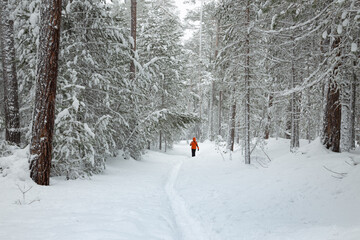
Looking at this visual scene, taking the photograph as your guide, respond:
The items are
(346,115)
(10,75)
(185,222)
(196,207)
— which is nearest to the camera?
(185,222)

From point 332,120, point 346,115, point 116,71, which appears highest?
point 116,71

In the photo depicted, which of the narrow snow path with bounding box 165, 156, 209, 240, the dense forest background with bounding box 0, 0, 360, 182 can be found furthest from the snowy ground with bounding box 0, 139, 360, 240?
the dense forest background with bounding box 0, 0, 360, 182

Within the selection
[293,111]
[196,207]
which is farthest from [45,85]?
[293,111]

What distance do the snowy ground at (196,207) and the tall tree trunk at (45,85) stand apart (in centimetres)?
61

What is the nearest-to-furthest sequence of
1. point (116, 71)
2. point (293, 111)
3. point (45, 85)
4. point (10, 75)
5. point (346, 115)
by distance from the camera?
point (45, 85) → point (346, 115) → point (10, 75) → point (116, 71) → point (293, 111)

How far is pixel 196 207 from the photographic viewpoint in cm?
727

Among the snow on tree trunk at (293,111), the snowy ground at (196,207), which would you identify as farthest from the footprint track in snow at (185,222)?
the snow on tree trunk at (293,111)

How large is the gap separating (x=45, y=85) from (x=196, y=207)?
581 cm

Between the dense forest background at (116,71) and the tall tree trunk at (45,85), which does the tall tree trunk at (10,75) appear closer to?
the dense forest background at (116,71)

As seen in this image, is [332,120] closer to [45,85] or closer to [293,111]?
[293,111]

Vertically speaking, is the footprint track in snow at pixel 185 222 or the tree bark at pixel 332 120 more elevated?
the tree bark at pixel 332 120

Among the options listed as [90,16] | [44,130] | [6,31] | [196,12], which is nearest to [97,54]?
[90,16]

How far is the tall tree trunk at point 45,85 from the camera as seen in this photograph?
6492 millimetres

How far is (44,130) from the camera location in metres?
6.55
